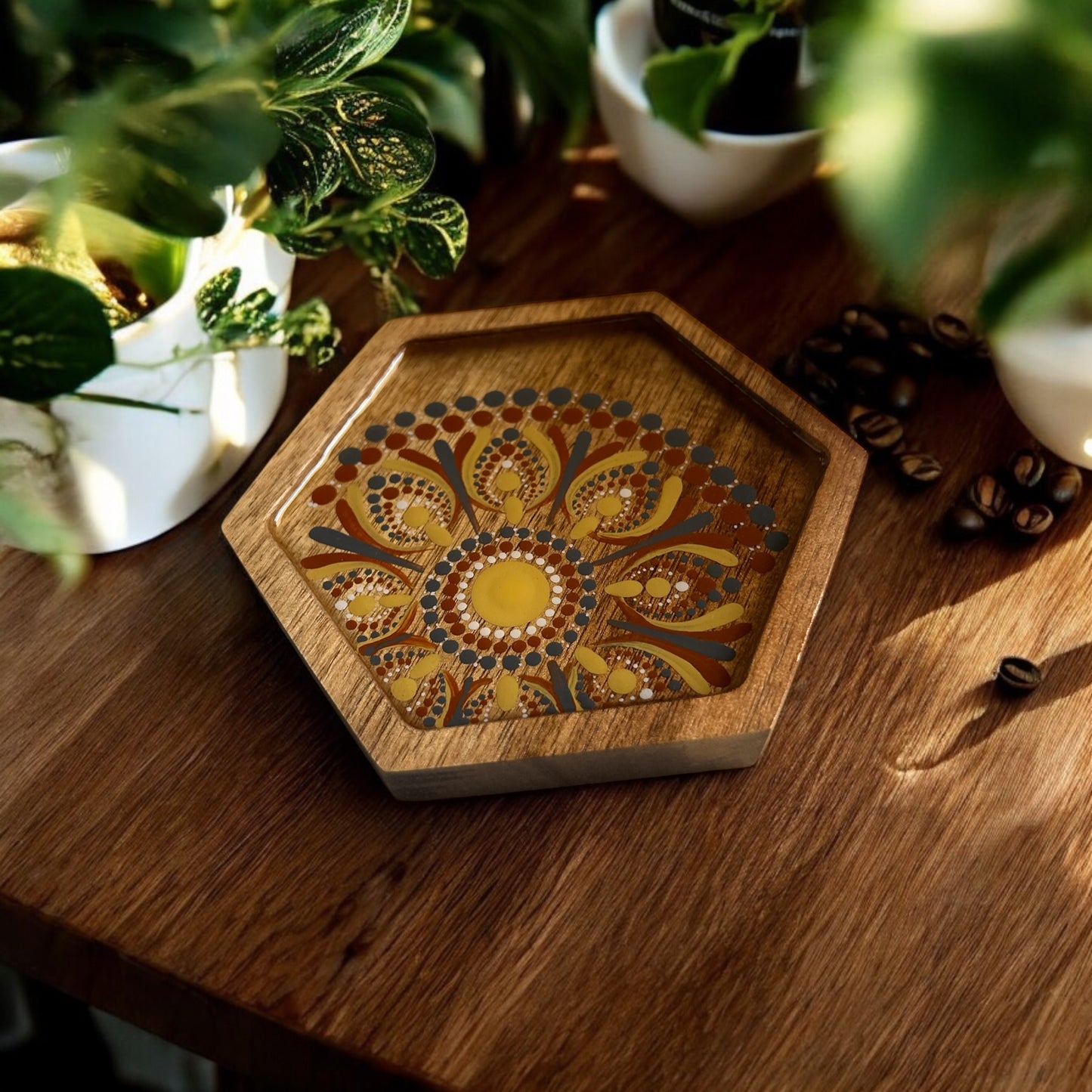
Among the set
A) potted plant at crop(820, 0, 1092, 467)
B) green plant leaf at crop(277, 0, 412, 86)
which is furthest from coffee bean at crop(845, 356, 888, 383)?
potted plant at crop(820, 0, 1092, 467)

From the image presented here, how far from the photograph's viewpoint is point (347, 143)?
1.97 ft

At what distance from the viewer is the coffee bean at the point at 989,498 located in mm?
684

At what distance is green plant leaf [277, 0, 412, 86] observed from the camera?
1.91ft

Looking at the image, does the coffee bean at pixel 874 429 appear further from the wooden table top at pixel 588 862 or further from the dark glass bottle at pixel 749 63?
the dark glass bottle at pixel 749 63

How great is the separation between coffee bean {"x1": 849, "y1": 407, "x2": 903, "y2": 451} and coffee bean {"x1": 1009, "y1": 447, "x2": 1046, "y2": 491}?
66mm

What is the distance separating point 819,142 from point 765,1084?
55 centimetres

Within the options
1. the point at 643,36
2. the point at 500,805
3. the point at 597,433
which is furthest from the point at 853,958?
the point at 643,36

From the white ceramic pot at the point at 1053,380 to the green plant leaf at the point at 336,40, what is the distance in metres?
0.34

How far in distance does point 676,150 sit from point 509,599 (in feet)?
1.10

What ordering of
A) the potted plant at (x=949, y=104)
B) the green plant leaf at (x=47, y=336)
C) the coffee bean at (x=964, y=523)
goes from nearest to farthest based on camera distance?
the potted plant at (x=949, y=104)
the green plant leaf at (x=47, y=336)
the coffee bean at (x=964, y=523)

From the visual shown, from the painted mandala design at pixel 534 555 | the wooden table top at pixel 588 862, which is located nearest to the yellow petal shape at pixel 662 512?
the painted mandala design at pixel 534 555

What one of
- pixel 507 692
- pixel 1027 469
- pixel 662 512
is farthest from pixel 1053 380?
pixel 507 692

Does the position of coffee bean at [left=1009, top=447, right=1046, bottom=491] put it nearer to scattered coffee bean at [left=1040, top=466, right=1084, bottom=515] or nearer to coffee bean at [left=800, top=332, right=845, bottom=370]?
scattered coffee bean at [left=1040, top=466, right=1084, bottom=515]

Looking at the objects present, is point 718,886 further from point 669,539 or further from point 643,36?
point 643,36
